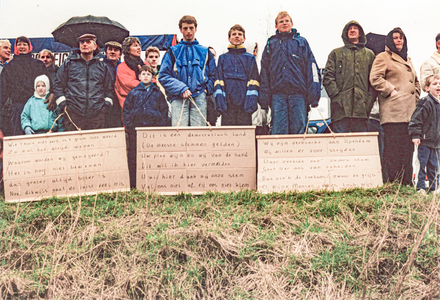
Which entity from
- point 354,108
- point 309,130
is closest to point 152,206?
point 309,130

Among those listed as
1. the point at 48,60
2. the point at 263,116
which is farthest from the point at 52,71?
the point at 263,116

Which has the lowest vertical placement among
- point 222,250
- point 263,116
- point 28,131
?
point 222,250

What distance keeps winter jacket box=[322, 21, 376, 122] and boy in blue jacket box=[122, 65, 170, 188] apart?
2.30 metres

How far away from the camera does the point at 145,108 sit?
5203 mm

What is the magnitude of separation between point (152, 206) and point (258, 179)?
4.36 feet

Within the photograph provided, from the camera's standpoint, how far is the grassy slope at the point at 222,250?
344cm

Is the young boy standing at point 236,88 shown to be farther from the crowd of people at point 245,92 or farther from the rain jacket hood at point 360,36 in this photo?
the rain jacket hood at point 360,36

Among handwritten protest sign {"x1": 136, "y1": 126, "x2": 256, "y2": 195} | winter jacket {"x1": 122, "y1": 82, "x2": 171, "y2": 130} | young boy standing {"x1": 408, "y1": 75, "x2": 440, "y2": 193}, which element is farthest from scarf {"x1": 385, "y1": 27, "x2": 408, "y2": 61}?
winter jacket {"x1": 122, "y1": 82, "x2": 171, "y2": 130}

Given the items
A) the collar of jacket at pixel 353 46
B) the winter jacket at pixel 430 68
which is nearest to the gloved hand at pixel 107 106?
the collar of jacket at pixel 353 46

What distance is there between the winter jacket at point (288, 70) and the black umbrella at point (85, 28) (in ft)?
7.23

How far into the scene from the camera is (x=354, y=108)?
525 cm

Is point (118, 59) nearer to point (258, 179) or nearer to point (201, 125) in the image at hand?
point (201, 125)

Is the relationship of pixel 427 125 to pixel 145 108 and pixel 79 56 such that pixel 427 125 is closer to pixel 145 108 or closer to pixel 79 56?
pixel 145 108

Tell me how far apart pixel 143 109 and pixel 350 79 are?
2840 millimetres
